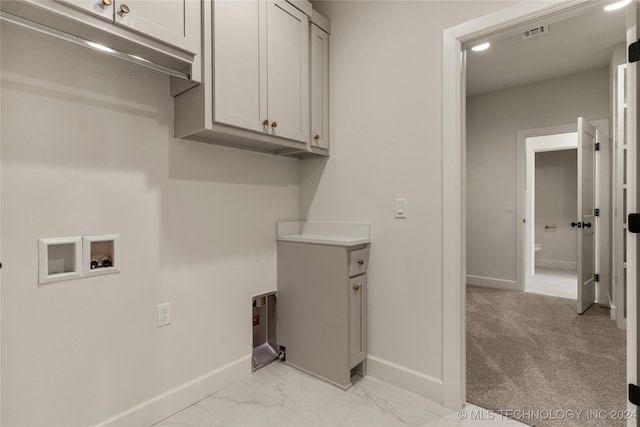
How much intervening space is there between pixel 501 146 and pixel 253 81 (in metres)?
3.86

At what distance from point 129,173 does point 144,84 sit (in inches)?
18.1

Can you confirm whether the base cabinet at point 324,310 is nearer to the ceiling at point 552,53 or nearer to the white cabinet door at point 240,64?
the white cabinet door at point 240,64

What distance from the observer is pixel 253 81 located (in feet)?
5.64

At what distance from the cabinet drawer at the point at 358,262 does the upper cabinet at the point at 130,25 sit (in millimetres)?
1290

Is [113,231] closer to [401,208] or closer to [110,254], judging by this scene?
[110,254]

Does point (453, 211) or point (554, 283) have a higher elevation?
point (453, 211)

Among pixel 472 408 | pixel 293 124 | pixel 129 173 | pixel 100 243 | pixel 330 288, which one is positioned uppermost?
pixel 293 124

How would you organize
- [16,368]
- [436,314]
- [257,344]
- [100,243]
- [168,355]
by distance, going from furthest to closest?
[257,344], [436,314], [168,355], [100,243], [16,368]

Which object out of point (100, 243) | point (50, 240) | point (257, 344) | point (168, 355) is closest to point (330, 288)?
point (257, 344)

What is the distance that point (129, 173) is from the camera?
155cm

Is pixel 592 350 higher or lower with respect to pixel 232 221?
lower

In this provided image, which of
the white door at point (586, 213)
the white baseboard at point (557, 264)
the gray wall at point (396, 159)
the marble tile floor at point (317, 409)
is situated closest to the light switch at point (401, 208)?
the gray wall at point (396, 159)

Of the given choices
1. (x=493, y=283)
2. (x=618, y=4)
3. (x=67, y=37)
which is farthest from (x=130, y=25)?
(x=493, y=283)

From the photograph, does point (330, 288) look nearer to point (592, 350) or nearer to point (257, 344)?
point (257, 344)
